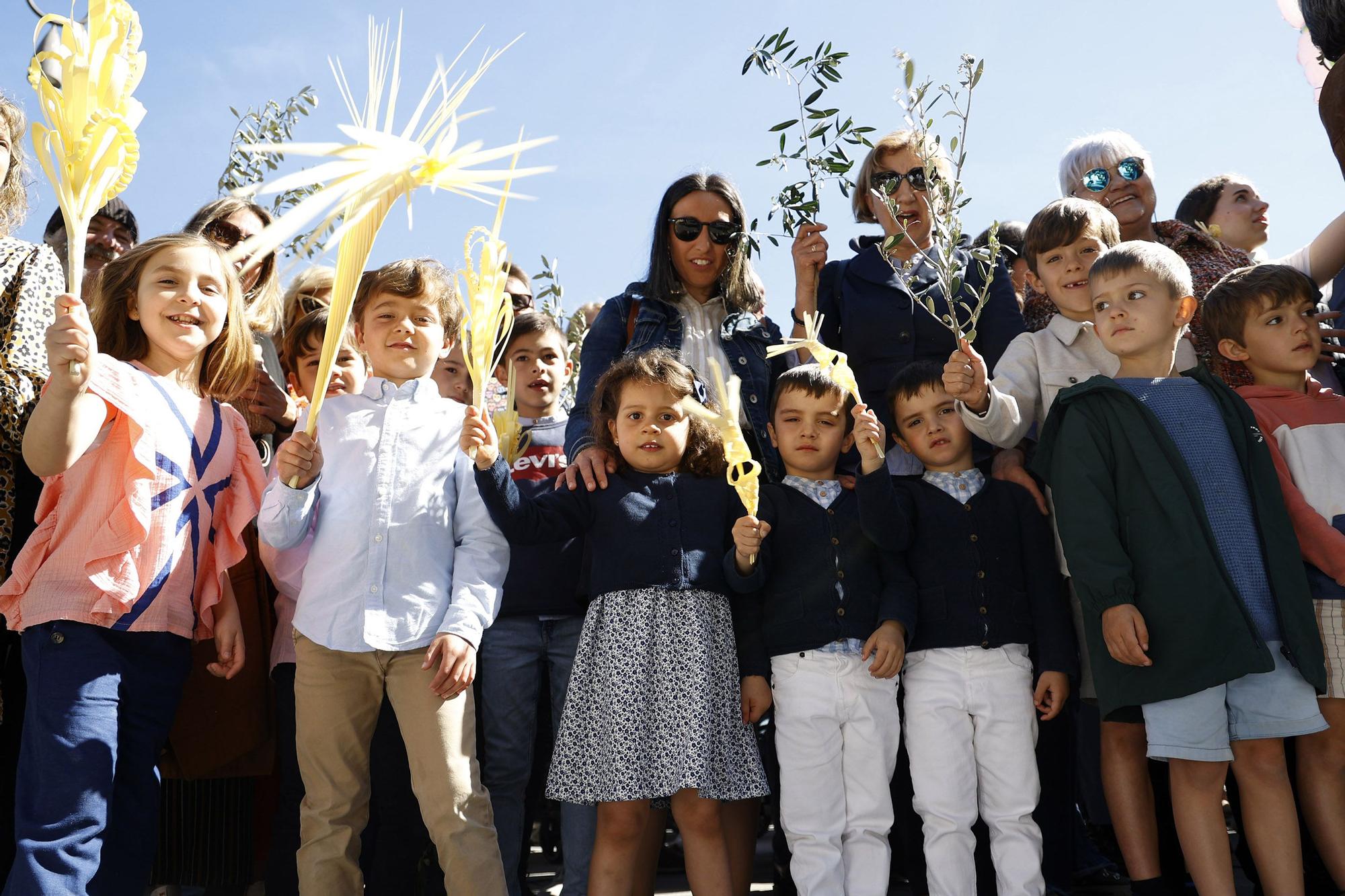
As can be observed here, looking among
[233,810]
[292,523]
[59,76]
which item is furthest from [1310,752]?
[59,76]

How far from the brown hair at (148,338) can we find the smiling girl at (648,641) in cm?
91

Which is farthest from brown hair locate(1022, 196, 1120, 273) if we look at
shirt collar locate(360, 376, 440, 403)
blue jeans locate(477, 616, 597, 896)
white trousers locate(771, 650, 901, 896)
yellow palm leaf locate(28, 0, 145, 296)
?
yellow palm leaf locate(28, 0, 145, 296)

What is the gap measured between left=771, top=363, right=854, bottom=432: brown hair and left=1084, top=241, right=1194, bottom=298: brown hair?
3.23 feet

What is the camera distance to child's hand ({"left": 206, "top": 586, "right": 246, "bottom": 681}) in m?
3.49

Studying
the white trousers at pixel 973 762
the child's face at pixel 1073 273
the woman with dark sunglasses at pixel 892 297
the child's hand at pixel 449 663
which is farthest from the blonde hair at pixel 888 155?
the child's hand at pixel 449 663

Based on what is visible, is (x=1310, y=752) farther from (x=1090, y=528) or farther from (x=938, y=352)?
(x=938, y=352)

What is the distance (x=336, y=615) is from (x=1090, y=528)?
7.91 feet

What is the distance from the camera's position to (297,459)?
132 inches

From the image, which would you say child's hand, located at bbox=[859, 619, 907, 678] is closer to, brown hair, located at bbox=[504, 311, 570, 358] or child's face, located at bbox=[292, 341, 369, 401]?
brown hair, located at bbox=[504, 311, 570, 358]

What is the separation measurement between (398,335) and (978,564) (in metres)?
2.17

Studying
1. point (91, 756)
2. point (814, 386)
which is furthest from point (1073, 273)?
point (91, 756)

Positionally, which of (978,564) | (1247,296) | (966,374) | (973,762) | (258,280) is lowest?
(973,762)

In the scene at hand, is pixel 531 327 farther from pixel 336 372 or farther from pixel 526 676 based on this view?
pixel 526 676

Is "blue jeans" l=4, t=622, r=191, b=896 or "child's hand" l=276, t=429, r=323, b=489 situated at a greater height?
"child's hand" l=276, t=429, r=323, b=489
